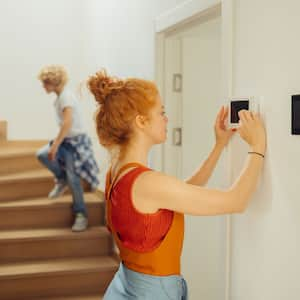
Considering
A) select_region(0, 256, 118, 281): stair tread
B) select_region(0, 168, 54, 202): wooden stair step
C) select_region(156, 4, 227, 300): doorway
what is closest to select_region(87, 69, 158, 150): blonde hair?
select_region(156, 4, 227, 300): doorway

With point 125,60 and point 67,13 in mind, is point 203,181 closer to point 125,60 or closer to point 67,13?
point 125,60

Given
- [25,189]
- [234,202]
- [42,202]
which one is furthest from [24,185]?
[234,202]

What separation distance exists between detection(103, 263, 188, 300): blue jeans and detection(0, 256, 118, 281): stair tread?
231cm

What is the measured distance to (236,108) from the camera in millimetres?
1937

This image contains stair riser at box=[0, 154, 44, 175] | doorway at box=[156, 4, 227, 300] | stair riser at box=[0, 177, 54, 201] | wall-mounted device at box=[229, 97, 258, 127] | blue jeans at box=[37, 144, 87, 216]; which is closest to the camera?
wall-mounted device at box=[229, 97, 258, 127]

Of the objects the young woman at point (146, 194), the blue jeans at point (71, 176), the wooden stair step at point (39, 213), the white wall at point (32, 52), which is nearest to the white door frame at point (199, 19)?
the young woman at point (146, 194)

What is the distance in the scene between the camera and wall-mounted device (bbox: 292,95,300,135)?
1.63 meters

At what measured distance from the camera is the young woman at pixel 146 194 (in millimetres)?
1678

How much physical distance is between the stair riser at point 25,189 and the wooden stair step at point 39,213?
0.11m

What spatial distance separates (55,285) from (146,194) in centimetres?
265

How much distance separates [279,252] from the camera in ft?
5.88

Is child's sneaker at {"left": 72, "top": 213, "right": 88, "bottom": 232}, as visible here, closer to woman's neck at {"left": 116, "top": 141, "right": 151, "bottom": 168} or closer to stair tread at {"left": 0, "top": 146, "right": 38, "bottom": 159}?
stair tread at {"left": 0, "top": 146, "right": 38, "bottom": 159}

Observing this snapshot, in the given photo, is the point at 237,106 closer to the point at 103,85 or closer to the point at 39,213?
the point at 103,85

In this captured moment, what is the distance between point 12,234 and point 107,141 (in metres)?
2.75
